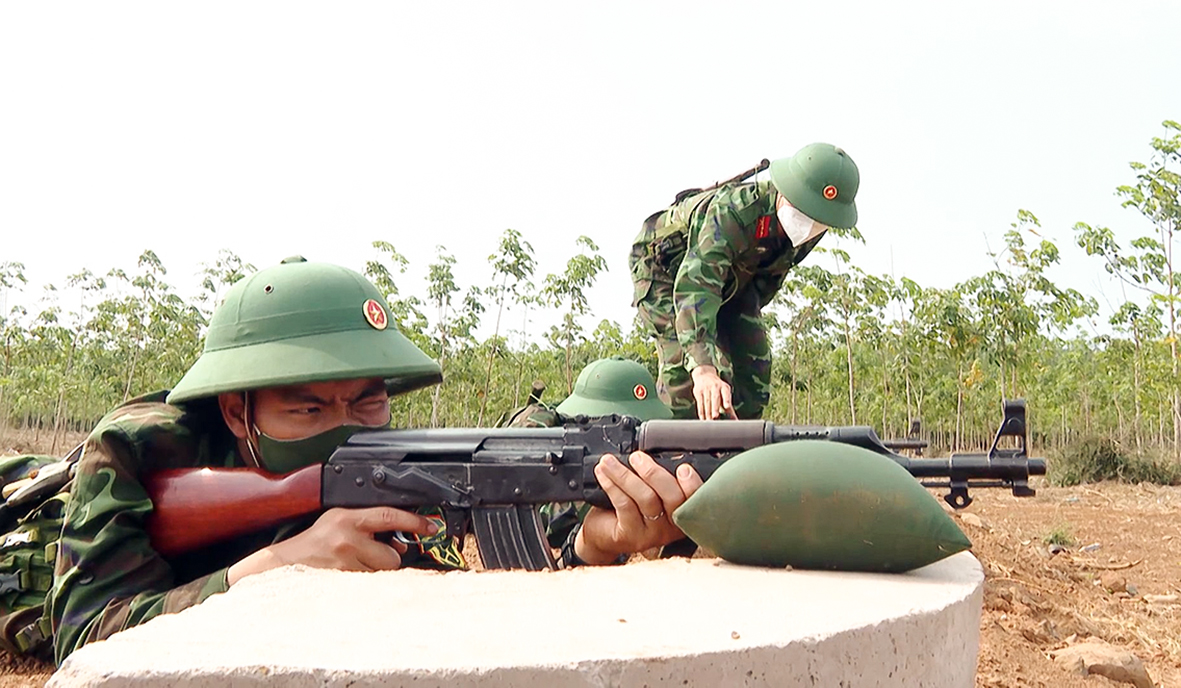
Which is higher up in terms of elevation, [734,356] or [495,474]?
[734,356]

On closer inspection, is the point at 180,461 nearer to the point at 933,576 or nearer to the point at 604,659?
the point at 604,659

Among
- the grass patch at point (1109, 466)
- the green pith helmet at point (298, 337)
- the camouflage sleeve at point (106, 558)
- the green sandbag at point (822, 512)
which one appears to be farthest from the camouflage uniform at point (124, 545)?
the grass patch at point (1109, 466)

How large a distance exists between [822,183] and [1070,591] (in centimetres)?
279

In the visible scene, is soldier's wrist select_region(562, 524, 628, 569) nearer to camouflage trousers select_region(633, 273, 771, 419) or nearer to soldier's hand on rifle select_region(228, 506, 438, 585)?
soldier's hand on rifle select_region(228, 506, 438, 585)

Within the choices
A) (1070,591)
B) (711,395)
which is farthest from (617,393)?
(1070,591)

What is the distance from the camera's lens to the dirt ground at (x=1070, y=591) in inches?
131

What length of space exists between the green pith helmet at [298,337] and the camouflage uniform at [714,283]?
2106mm

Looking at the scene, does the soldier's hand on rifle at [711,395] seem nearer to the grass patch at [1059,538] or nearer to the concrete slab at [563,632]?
the concrete slab at [563,632]

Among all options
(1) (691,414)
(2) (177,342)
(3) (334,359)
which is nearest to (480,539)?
(3) (334,359)

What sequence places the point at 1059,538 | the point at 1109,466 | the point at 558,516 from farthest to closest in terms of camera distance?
the point at 1109,466 < the point at 1059,538 < the point at 558,516

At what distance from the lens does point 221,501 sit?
93.5 inches

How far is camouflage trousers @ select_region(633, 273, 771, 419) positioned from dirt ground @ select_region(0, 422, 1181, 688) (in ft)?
4.78

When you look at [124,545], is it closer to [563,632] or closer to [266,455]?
[266,455]

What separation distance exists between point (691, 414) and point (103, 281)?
53.6 ft
